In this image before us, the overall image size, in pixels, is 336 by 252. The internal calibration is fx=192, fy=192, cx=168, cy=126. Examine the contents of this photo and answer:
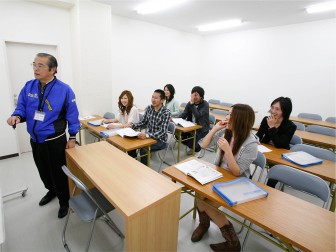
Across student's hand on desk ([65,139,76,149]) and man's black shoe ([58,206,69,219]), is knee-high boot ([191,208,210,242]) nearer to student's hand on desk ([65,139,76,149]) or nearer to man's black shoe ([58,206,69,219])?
man's black shoe ([58,206,69,219])

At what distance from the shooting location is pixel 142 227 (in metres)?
1.21

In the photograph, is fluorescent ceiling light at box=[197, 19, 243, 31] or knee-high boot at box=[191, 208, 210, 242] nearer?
knee-high boot at box=[191, 208, 210, 242]

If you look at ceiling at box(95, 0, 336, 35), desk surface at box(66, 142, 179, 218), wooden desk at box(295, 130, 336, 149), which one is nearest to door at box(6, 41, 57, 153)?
ceiling at box(95, 0, 336, 35)

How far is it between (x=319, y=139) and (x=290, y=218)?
2.41 m

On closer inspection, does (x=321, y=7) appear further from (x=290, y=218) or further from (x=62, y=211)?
(x=62, y=211)

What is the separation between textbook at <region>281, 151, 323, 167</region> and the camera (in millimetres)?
2092

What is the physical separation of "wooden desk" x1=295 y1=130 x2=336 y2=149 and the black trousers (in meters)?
3.42

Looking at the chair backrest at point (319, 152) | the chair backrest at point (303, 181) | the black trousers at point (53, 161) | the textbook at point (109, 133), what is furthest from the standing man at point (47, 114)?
the chair backrest at point (319, 152)

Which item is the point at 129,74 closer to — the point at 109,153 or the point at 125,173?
the point at 109,153

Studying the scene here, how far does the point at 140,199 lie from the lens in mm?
1257

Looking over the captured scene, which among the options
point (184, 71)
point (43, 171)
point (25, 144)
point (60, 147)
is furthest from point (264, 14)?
point (25, 144)

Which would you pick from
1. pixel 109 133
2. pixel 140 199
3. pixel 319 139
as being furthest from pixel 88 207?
pixel 319 139

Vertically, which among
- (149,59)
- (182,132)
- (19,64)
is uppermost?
(149,59)

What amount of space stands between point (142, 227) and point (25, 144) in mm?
3660
